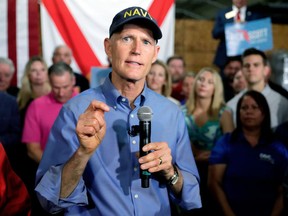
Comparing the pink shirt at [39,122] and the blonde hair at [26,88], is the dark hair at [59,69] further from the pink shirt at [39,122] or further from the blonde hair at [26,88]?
A: the blonde hair at [26,88]

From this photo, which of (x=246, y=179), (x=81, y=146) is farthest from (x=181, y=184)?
(x=246, y=179)

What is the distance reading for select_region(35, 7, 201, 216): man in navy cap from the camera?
1670 mm

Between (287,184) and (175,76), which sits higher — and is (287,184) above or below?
below

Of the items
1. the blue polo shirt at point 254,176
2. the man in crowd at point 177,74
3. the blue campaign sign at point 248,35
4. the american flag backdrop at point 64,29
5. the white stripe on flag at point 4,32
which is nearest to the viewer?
the american flag backdrop at point 64,29

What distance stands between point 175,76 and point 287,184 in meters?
2.98

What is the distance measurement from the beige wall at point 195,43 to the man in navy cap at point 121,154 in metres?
5.28

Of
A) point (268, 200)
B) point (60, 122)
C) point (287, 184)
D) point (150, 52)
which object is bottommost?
point (268, 200)

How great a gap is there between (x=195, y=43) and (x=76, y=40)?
3555 millimetres

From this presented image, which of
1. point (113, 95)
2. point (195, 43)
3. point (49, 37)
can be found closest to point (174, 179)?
point (113, 95)

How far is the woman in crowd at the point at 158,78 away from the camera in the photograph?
429 cm

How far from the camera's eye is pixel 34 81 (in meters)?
4.31

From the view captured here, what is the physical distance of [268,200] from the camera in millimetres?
3289

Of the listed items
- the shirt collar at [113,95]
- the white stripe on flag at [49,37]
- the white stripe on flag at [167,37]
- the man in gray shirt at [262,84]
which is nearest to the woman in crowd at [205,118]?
the man in gray shirt at [262,84]

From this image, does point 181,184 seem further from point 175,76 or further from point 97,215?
point 175,76
